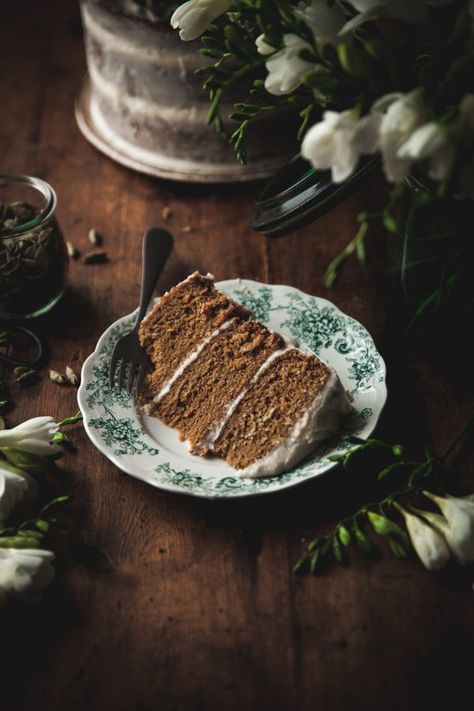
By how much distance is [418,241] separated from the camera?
129 cm

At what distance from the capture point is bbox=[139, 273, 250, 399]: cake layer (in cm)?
143

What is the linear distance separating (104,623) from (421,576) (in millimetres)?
441

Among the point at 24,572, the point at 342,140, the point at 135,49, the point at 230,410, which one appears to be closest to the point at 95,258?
the point at 135,49

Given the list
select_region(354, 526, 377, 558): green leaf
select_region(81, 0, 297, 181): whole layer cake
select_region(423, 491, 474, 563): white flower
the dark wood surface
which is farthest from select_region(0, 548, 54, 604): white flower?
select_region(81, 0, 297, 181): whole layer cake

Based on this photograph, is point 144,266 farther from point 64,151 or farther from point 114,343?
point 64,151

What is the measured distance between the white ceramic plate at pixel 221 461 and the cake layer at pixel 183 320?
0.20 ft

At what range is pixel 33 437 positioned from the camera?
4.10 feet

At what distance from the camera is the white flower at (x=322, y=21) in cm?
100

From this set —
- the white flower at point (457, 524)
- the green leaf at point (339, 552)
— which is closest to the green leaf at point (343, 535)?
the green leaf at point (339, 552)

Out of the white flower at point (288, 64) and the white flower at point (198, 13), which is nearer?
the white flower at point (288, 64)

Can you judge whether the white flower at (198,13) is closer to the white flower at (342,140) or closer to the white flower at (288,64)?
the white flower at (288,64)

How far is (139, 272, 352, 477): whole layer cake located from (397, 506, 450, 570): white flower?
0.21 meters

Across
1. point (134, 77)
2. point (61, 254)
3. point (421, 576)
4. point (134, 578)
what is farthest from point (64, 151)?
point (421, 576)

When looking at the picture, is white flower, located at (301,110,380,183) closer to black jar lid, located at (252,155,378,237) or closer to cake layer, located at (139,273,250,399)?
black jar lid, located at (252,155,378,237)
